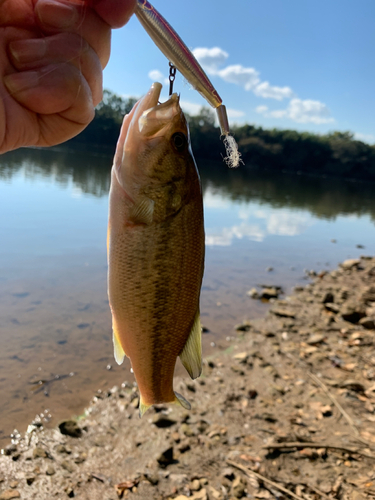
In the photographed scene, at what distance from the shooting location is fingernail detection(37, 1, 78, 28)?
1562 mm

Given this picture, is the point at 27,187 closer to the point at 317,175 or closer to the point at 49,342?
the point at 49,342

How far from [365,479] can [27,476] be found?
12.8 feet

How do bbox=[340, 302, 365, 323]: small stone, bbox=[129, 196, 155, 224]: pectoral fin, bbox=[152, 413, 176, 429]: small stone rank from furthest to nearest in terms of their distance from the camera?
bbox=[340, 302, 365, 323]: small stone, bbox=[152, 413, 176, 429]: small stone, bbox=[129, 196, 155, 224]: pectoral fin

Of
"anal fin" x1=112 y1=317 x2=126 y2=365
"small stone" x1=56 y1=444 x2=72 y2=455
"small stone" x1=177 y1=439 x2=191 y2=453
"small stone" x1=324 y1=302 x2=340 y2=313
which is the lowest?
"small stone" x1=56 y1=444 x2=72 y2=455

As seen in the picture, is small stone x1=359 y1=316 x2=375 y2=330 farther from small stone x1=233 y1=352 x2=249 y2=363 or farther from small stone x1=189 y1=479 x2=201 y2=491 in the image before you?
small stone x1=189 y1=479 x2=201 y2=491

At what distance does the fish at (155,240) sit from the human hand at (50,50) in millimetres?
349

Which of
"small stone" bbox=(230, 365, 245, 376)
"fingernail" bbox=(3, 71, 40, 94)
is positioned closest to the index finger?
"fingernail" bbox=(3, 71, 40, 94)

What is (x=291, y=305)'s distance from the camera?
1068cm

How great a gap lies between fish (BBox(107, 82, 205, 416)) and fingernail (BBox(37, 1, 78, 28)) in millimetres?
485

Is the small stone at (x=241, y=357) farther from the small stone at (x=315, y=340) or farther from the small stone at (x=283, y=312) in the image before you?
the small stone at (x=283, y=312)

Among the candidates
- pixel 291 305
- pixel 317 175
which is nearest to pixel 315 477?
pixel 291 305

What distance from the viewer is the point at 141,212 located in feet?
6.20

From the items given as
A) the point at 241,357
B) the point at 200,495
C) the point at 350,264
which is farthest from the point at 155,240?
the point at 350,264

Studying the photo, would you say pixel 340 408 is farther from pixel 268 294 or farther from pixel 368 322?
pixel 268 294
